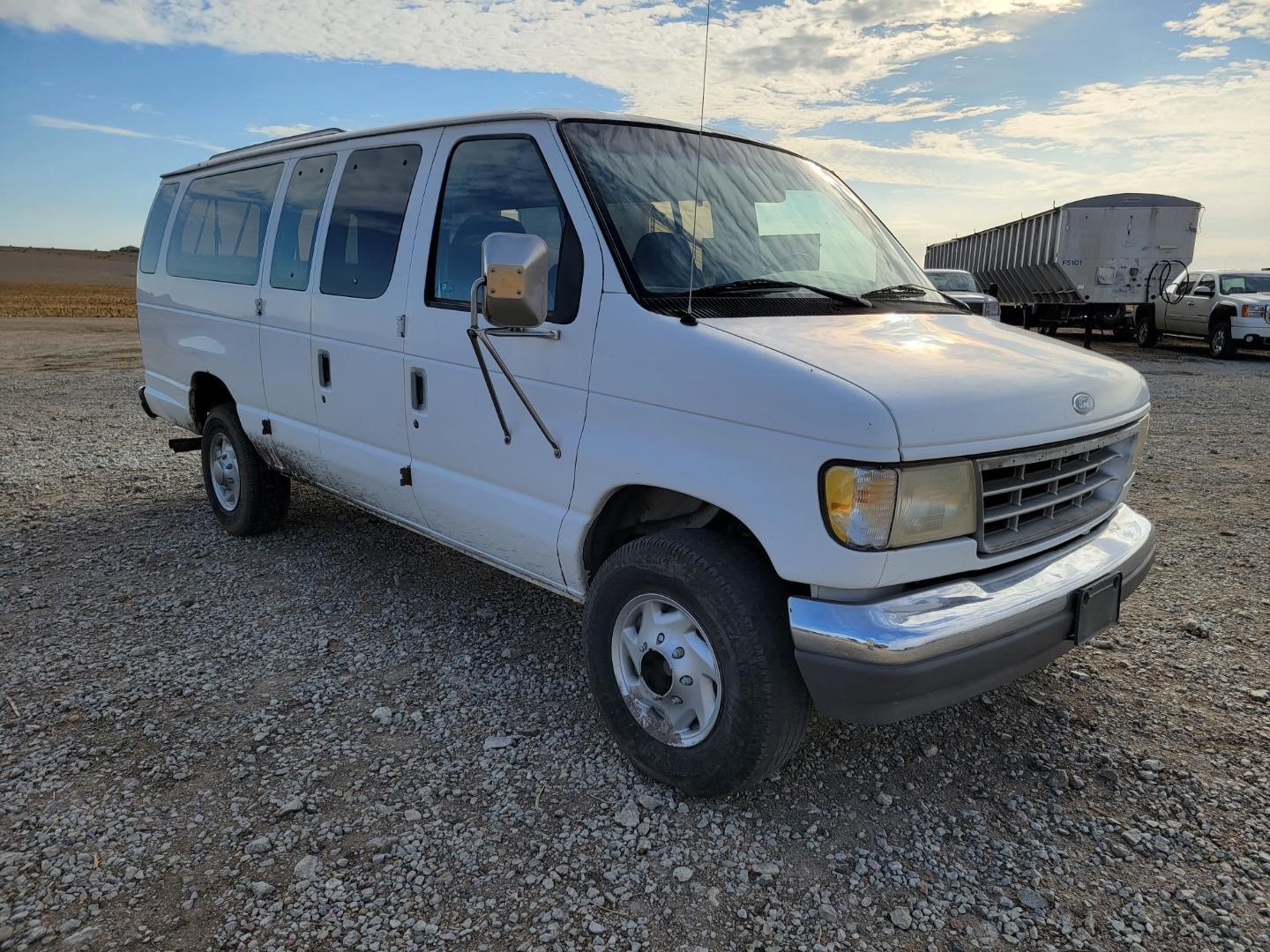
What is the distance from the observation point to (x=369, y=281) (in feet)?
12.9

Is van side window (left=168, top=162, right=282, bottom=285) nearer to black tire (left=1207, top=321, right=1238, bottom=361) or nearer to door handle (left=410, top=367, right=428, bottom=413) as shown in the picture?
door handle (left=410, top=367, right=428, bottom=413)

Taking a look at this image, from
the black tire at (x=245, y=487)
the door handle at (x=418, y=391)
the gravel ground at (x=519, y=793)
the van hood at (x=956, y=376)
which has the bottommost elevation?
the gravel ground at (x=519, y=793)

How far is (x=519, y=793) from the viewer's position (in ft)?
9.61

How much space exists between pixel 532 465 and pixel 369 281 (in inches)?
53.3

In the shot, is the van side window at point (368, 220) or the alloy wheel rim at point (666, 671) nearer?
the alloy wheel rim at point (666, 671)

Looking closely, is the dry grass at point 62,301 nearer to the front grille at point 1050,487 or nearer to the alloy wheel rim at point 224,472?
the alloy wheel rim at point 224,472

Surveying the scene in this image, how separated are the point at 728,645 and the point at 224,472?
413cm

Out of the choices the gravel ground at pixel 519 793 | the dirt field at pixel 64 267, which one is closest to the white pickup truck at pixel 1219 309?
the gravel ground at pixel 519 793

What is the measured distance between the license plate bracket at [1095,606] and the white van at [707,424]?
0.04ft

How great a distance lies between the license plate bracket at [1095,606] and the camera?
108 inches

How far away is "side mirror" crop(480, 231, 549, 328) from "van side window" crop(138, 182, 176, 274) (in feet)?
14.1

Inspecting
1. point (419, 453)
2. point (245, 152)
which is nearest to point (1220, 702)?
point (419, 453)

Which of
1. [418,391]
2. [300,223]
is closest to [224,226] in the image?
[300,223]

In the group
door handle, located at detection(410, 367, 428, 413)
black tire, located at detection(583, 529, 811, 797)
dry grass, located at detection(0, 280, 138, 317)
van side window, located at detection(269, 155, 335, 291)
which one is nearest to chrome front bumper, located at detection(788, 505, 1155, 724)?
black tire, located at detection(583, 529, 811, 797)
